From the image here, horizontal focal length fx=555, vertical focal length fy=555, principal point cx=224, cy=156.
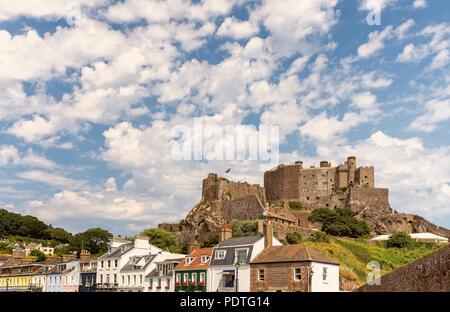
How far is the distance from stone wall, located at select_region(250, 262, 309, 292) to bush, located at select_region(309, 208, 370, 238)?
40.7m

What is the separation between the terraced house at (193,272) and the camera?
152ft

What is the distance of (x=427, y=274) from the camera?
15.5 metres

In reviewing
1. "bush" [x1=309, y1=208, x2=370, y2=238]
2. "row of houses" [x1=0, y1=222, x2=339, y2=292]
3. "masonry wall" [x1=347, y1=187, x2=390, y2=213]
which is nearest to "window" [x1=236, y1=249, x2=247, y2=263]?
"row of houses" [x1=0, y1=222, x2=339, y2=292]

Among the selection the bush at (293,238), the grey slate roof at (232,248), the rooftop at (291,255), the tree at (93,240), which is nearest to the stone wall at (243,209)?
the bush at (293,238)

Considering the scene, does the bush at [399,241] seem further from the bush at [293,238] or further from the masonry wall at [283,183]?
the masonry wall at [283,183]

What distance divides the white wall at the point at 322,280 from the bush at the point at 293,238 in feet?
82.2

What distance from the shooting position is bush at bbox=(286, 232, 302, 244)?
6700 centimetres

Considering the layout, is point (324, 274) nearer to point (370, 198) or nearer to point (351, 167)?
point (370, 198)

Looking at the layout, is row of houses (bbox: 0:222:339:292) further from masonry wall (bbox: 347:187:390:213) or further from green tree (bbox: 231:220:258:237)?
masonry wall (bbox: 347:187:390:213)

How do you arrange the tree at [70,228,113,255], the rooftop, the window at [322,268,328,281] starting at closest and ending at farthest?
1. the rooftop
2. the window at [322,268,328,281]
3. the tree at [70,228,113,255]

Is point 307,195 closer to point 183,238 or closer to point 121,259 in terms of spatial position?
point 183,238

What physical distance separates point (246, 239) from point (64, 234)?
101087 mm

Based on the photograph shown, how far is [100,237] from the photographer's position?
105500mm
